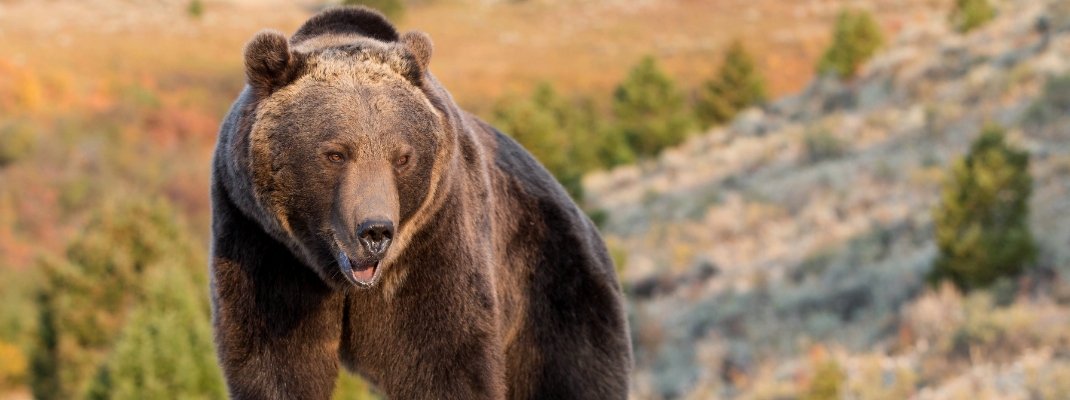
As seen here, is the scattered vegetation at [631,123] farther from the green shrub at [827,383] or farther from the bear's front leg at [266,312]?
the bear's front leg at [266,312]

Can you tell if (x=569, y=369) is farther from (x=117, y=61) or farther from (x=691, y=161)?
(x=117, y=61)

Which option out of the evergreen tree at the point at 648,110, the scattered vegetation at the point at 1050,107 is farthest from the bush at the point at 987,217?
the evergreen tree at the point at 648,110

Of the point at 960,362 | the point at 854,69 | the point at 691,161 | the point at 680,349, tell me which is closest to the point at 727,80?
the point at 854,69

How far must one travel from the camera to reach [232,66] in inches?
2362

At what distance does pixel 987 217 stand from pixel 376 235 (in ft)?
55.0

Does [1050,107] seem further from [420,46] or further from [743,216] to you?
[420,46]

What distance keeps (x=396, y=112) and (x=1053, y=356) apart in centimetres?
1267

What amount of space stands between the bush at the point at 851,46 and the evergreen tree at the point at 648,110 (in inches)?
246

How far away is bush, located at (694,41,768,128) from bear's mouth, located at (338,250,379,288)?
41.1 metres

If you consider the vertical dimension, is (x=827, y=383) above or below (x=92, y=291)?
above

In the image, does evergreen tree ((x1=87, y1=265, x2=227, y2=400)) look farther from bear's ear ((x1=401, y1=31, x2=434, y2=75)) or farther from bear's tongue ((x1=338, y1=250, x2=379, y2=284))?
bear's tongue ((x1=338, y1=250, x2=379, y2=284))

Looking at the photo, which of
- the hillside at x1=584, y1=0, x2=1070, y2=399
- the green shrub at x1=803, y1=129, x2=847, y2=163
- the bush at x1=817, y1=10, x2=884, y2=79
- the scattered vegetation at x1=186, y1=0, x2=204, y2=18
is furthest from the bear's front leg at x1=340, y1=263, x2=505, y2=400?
the scattered vegetation at x1=186, y1=0, x2=204, y2=18

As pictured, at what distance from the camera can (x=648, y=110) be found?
4097 cm

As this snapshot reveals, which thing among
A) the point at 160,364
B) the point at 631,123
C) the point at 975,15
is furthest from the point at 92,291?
the point at 975,15
